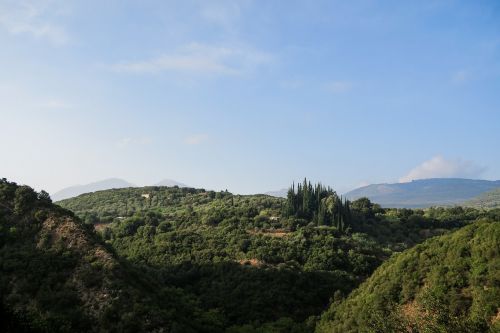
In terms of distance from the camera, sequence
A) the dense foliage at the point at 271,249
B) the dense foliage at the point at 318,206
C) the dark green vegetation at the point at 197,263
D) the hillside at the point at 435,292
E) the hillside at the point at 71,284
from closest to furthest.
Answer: the hillside at the point at 435,292 → the hillside at the point at 71,284 → the dark green vegetation at the point at 197,263 → the dense foliage at the point at 271,249 → the dense foliage at the point at 318,206

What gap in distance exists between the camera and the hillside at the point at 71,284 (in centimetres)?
3441

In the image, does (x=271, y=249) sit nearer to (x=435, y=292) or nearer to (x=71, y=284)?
(x=435, y=292)

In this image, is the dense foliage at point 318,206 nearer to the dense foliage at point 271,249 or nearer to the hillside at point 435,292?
the dense foliage at point 271,249

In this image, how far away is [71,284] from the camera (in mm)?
38000

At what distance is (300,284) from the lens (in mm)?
54062

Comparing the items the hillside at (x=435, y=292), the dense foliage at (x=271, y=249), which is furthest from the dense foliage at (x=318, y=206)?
the hillside at (x=435, y=292)

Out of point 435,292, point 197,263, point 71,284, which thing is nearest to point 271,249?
point 197,263

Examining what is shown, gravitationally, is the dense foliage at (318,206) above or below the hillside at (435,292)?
above

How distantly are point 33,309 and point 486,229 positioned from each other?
1523 inches

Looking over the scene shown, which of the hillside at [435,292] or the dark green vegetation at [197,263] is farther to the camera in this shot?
the dark green vegetation at [197,263]

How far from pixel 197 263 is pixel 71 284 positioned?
23387 millimetres

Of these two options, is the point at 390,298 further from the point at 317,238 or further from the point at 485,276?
the point at 317,238

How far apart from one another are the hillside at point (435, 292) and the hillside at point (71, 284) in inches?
571

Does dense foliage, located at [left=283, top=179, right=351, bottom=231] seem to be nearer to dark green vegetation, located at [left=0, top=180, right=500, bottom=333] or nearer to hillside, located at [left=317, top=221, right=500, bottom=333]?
dark green vegetation, located at [left=0, top=180, right=500, bottom=333]
